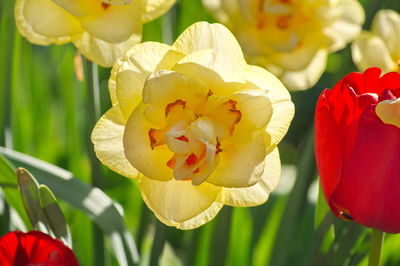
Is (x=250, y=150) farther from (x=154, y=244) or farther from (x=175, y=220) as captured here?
(x=154, y=244)

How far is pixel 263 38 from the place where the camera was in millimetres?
909

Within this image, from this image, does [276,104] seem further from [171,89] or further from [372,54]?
[372,54]

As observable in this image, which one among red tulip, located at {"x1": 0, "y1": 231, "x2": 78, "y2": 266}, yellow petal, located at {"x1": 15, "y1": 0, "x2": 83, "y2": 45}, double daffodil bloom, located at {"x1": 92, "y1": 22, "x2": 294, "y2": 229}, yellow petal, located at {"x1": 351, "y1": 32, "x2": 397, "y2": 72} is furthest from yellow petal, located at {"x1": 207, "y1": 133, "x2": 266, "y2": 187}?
yellow petal, located at {"x1": 351, "y1": 32, "x2": 397, "y2": 72}

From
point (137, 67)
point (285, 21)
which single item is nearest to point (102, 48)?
point (137, 67)

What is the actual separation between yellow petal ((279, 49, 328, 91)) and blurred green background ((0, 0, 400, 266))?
7 centimetres

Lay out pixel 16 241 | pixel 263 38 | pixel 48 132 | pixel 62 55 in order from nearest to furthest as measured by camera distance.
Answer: pixel 16 241 → pixel 263 38 → pixel 48 132 → pixel 62 55

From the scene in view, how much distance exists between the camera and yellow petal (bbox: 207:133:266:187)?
603 mm

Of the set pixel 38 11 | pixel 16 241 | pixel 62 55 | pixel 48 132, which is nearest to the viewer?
pixel 16 241

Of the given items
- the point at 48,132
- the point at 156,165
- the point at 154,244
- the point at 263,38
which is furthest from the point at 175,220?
the point at 48,132

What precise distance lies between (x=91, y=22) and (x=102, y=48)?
1.1 inches

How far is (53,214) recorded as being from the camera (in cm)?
67

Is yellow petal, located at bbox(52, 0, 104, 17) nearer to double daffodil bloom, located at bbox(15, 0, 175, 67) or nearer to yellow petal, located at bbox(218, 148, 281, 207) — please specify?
double daffodil bloom, located at bbox(15, 0, 175, 67)

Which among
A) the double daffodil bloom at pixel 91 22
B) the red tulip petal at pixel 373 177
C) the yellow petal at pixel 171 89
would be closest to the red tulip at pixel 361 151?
the red tulip petal at pixel 373 177

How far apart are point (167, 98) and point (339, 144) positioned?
149 millimetres
